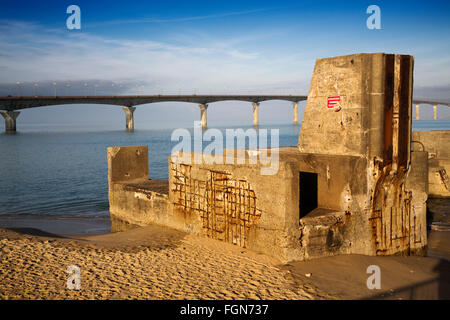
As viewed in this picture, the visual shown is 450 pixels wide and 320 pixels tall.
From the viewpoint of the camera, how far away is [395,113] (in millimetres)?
8297

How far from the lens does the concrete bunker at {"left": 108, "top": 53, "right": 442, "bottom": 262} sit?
7.50 m

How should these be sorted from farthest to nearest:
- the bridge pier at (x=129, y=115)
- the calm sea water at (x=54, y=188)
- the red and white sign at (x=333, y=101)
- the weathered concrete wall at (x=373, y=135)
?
the bridge pier at (x=129, y=115), the calm sea water at (x=54, y=188), the red and white sign at (x=333, y=101), the weathered concrete wall at (x=373, y=135)

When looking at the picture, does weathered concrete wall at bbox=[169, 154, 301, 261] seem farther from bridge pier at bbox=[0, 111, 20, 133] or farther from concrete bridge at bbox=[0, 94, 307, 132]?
bridge pier at bbox=[0, 111, 20, 133]

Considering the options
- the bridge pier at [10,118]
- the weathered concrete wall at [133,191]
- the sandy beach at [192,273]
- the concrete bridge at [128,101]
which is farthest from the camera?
the bridge pier at [10,118]

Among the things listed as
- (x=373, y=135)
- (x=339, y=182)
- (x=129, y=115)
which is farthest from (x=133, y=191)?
(x=129, y=115)

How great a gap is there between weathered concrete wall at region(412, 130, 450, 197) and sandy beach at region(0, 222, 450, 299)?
1041cm

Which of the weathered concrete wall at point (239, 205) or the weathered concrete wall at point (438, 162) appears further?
the weathered concrete wall at point (438, 162)

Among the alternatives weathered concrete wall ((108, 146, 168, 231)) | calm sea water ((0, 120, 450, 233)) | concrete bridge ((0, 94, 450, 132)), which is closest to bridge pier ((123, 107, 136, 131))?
concrete bridge ((0, 94, 450, 132))

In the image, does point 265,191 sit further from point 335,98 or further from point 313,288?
point 335,98

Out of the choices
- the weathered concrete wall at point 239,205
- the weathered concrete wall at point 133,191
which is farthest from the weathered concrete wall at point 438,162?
the weathered concrete wall at point 239,205

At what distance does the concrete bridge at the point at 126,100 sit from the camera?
240 ft

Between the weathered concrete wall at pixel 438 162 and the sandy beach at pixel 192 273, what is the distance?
10410mm

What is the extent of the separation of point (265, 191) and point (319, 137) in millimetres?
2271

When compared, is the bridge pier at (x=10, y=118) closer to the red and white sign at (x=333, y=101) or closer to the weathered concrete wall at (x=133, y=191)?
the weathered concrete wall at (x=133, y=191)
